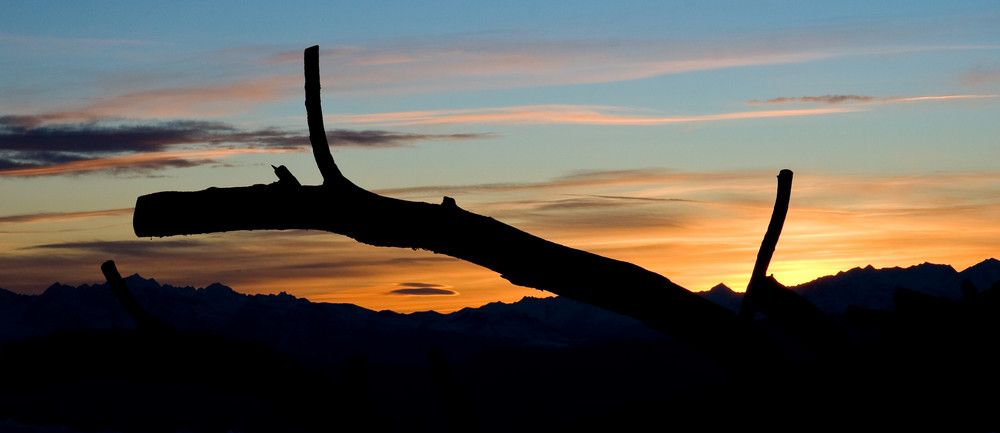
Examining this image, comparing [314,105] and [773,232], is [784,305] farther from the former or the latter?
[314,105]

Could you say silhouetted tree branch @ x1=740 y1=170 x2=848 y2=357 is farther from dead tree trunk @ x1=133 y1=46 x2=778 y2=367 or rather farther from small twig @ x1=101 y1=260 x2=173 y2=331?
small twig @ x1=101 y1=260 x2=173 y2=331

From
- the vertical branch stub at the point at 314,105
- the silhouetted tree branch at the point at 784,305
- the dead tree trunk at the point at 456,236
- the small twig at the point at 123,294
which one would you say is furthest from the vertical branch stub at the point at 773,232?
the small twig at the point at 123,294

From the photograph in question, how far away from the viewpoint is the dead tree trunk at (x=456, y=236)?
12.5ft

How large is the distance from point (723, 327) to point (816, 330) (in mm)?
332

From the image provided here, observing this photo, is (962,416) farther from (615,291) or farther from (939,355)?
(615,291)

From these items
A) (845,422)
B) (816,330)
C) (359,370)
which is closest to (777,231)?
(816,330)

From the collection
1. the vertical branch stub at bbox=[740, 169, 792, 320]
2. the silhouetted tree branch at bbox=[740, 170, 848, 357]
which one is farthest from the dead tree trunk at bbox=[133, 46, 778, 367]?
the vertical branch stub at bbox=[740, 169, 792, 320]

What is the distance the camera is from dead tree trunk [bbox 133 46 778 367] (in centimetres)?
380

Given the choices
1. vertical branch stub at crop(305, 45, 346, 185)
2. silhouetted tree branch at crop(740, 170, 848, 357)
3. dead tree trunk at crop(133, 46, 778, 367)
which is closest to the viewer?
silhouetted tree branch at crop(740, 170, 848, 357)

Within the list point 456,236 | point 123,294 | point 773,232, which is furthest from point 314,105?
point 773,232

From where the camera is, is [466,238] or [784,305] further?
[784,305]

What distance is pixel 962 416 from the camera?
3334mm

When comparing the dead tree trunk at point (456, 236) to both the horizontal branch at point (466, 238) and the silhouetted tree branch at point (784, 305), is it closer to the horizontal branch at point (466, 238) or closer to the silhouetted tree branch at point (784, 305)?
the horizontal branch at point (466, 238)

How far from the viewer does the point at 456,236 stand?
3828 millimetres
